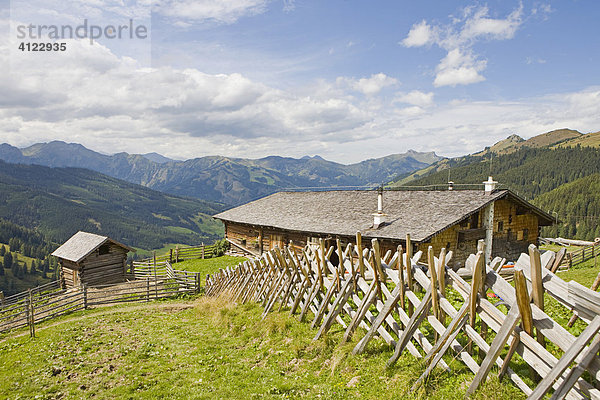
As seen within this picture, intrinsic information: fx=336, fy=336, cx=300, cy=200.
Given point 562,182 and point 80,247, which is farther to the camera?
point 562,182

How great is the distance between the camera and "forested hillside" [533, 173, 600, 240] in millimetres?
106938

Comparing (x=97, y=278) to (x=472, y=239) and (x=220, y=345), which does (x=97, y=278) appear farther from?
(x=472, y=239)

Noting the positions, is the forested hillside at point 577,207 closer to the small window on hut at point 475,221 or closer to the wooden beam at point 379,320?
the small window on hut at point 475,221

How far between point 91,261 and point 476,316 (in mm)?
27526

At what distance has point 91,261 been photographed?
83.7 feet

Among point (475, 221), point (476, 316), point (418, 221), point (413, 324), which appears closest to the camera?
point (476, 316)

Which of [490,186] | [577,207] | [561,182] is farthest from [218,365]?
[561,182]

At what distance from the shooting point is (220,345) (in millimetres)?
9438

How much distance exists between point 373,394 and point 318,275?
12.5 ft

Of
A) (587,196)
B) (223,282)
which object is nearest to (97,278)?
(223,282)

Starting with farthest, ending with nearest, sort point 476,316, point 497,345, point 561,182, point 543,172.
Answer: point 543,172
point 561,182
point 476,316
point 497,345

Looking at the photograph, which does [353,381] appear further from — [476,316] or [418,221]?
[418,221]

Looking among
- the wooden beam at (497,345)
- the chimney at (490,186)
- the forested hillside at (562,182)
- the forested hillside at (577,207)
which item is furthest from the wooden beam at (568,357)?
the forested hillside at (562,182)

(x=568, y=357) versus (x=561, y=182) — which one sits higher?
(x=568, y=357)
